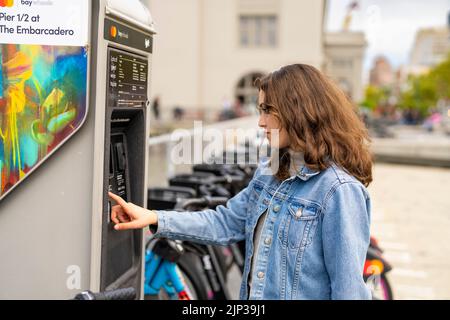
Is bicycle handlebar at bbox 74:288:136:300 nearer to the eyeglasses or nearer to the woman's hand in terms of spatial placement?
the woman's hand

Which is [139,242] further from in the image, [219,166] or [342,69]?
[342,69]

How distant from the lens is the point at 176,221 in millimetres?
2324

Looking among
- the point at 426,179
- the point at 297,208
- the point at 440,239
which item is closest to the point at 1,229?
the point at 297,208

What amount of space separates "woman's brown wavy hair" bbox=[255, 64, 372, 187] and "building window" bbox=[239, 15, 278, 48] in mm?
44245

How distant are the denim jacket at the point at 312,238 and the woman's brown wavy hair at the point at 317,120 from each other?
0.05 metres

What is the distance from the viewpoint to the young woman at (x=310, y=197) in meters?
1.89

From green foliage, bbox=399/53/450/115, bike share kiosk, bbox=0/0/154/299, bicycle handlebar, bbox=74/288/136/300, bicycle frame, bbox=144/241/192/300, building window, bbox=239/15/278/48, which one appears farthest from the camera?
green foliage, bbox=399/53/450/115

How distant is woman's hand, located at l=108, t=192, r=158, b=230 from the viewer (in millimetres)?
A: 2199

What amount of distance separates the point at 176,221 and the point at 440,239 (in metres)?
6.23

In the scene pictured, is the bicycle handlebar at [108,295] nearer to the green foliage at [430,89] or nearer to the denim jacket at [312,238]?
the denim jacket at [312,238]

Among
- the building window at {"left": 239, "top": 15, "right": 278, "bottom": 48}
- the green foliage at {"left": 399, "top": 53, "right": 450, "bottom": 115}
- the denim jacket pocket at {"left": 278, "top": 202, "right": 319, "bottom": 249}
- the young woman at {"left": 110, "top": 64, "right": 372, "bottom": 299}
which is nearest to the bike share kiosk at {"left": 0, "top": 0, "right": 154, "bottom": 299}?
the young woman at {"left": 110, "top": 64, "right": 372, "bottom": 299}

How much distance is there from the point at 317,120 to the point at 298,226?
0.38 metres
